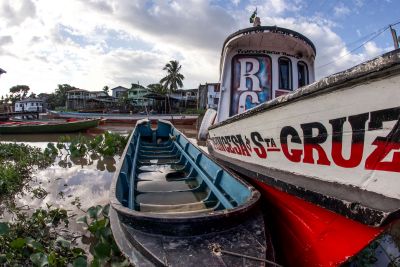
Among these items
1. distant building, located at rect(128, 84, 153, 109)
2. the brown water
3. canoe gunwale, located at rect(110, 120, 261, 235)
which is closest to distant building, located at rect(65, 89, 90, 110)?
distant building, located at rect(128, 84, 153, 109)

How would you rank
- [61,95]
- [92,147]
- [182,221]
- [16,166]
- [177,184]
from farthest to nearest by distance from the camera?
[61,95] → [92,147] → [16,166] → [177,184] → [182,221]

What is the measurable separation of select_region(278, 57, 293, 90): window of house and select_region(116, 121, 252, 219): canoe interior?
2.24 m

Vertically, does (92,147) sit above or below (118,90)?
below

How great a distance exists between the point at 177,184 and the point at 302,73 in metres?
3.56

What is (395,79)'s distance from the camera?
1617 millimetres

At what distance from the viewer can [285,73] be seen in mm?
5773

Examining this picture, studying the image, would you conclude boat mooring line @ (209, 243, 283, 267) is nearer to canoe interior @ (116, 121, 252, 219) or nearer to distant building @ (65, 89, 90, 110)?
canoe interior @ (116, 121, 252, 219)

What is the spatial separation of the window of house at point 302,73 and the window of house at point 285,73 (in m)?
0.23

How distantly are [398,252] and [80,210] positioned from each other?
15.9ft

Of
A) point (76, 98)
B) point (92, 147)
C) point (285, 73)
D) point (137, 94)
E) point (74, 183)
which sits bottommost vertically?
point (74, 183)

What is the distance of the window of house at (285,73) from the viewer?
5.70m

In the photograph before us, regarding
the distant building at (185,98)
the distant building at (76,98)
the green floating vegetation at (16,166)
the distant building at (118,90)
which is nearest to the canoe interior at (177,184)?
the green floating vegetation at (16,166)

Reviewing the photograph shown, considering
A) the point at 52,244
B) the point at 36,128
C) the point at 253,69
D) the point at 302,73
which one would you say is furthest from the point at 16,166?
the point at 36,128

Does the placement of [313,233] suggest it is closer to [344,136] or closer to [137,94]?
[344,136]
